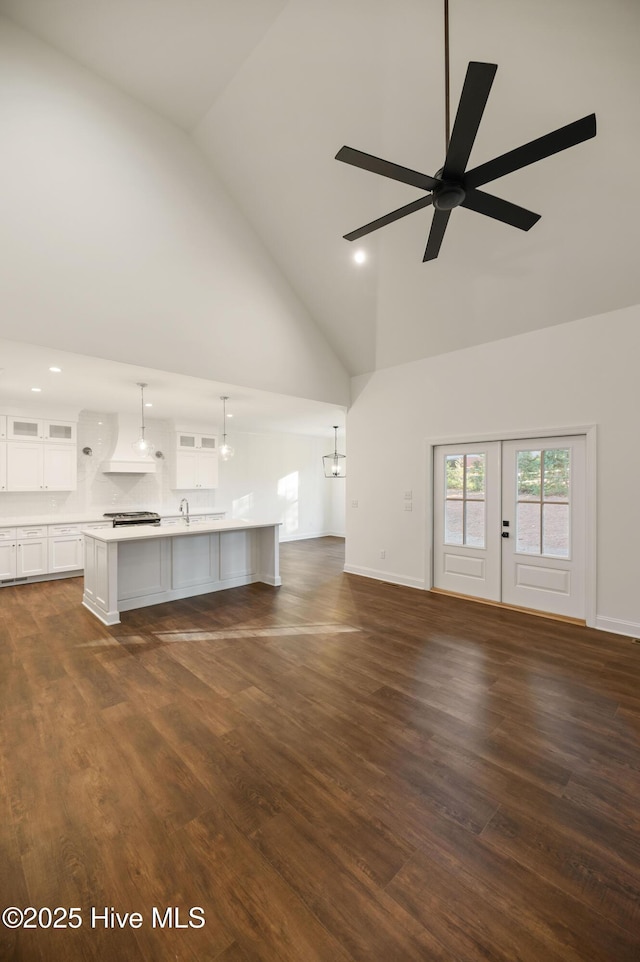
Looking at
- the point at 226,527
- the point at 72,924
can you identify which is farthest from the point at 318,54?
the point at 72,924

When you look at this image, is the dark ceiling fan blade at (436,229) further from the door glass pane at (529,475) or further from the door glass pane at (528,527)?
the door glass pane at (528,527)

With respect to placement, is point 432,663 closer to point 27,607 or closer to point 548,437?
point 548,437

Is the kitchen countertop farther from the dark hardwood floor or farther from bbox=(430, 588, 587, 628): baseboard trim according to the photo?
bbox=(430, 588, 587, 628): baseboard trim

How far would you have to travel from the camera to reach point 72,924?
53.5 inches

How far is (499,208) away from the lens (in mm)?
2453

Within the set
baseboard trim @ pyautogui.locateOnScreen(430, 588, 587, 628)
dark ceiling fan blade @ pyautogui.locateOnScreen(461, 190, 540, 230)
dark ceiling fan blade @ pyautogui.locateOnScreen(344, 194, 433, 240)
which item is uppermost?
dark ceiling fan blade @ pyautogui.locateOnScreen(344, 194, 433, 240)

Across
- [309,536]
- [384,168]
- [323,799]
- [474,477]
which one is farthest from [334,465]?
[323,799]

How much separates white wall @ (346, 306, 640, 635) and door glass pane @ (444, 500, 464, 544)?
0.27m

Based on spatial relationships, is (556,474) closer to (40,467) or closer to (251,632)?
(251,632)

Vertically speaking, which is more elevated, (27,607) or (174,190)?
(174,190)

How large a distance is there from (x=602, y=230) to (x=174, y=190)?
4.20 m

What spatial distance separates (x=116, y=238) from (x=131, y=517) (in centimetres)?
423

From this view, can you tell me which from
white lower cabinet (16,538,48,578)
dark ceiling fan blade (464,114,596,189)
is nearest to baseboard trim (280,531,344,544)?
white lower cabinet (16,538,48,578)

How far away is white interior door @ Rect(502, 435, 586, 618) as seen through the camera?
4223mm
